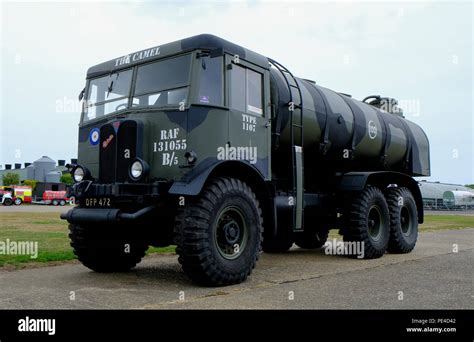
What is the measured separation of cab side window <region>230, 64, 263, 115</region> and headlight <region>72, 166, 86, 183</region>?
2.47 metres

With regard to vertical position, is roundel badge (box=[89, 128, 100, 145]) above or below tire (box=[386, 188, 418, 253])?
above

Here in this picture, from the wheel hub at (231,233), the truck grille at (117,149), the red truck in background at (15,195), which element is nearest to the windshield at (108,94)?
the truck grille at (117,149)

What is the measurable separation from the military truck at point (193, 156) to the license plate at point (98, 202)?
15 mm

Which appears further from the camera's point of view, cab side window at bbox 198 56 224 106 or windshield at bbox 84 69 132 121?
windshield at bbox 84 69 132 121

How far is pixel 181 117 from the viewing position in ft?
22.9

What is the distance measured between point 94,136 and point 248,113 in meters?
2.46

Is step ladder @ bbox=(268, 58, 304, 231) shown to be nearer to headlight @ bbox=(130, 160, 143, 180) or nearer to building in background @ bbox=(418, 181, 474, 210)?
headlight @ bbox=(130, 160, 143, 180)

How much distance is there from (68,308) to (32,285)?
5.96ft

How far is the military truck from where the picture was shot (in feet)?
21.8

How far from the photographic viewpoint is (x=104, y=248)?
7.84 metres

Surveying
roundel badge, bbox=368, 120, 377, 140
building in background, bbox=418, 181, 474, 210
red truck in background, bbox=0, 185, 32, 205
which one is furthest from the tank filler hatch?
building in background, bbox=418, 181, 474, 210

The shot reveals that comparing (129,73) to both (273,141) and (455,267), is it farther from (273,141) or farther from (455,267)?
(455,267)

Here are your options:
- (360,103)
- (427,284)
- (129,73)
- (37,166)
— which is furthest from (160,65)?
(37,166)

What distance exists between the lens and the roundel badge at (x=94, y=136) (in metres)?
7.79
